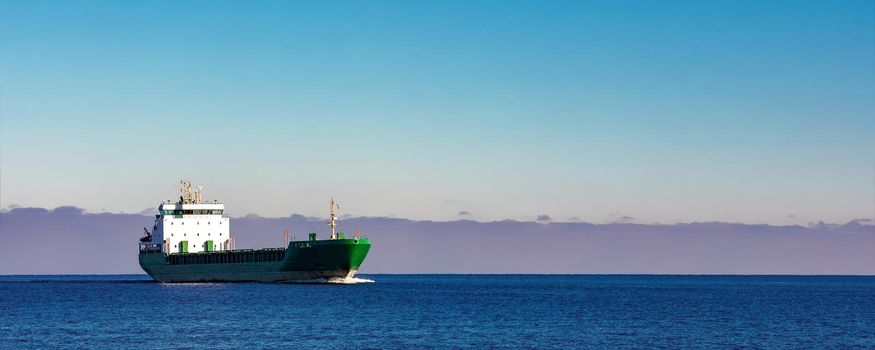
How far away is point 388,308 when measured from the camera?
100 meters

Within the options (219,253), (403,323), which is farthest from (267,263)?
(403,323)

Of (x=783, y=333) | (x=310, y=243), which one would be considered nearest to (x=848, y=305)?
(x=783, y=333)

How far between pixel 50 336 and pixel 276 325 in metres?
15.2

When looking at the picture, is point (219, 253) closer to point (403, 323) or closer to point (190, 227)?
point (190, 227)

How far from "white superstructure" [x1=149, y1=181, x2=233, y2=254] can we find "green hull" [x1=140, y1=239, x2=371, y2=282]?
2075 mm

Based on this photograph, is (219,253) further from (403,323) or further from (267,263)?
(403,323)

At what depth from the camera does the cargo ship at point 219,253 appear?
13138 cm

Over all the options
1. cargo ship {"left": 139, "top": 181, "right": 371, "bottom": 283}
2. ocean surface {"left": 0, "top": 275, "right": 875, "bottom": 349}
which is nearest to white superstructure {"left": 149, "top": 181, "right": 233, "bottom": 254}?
cargo ship {"left": 139, "top": 181, "right": 371, "bottom": 283}

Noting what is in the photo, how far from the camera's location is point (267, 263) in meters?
139

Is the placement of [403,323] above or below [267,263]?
below

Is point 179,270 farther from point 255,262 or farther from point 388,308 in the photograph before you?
point 388,308

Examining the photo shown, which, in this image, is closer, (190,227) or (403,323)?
(403,323)

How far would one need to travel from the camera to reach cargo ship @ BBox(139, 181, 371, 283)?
13138 cm

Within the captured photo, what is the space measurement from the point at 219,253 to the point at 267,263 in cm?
943
